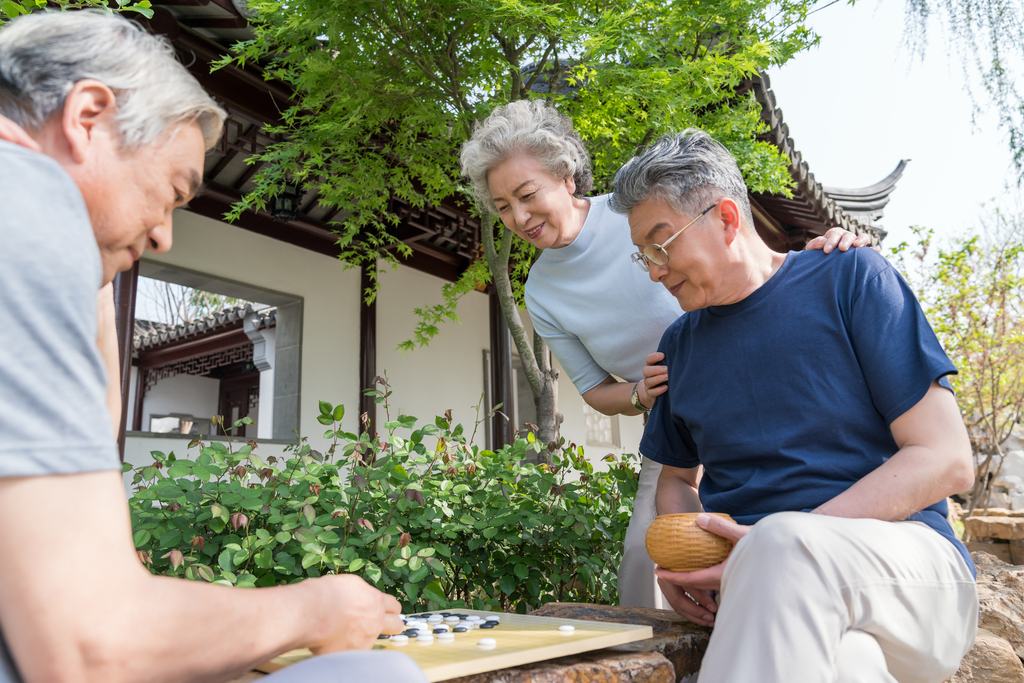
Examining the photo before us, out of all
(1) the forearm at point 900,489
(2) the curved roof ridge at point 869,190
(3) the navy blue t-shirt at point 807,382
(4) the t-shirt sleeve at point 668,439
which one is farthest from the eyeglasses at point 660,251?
(2) the curved roof ridge at point 869,190

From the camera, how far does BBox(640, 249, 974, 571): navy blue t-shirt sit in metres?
1.39

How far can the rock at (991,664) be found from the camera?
7.84ft

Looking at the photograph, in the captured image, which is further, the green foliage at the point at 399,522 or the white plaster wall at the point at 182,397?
the white plaster wall at the point at 182,397

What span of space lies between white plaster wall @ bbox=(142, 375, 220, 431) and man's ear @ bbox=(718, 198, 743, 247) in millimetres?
13125

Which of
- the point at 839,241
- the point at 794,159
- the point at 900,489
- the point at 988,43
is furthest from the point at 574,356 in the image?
the point at 794,159

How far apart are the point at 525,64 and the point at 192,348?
847 cm

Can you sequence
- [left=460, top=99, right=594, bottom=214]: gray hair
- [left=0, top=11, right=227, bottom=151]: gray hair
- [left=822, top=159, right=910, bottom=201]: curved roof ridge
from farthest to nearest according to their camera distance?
[left=822, top=159, right=910, bottom=201]: curved roof ridge < [left=460, top=99, right=594, bottom=214]: gray hair < [left=0, top=11, right=227, bottom=151]: gray hair

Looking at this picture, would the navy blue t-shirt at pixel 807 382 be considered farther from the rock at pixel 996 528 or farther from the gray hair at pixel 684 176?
the rock at pixel 996 528

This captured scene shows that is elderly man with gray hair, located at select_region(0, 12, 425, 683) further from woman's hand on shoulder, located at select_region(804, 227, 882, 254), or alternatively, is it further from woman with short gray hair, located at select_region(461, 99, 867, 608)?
woman with short gray hair, located at select_region(461, 99, 867, 608)

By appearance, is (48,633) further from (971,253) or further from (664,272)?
(971,253)

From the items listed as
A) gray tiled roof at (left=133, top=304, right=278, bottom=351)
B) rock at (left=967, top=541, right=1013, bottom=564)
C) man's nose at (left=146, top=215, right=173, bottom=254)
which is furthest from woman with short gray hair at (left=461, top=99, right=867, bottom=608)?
gray tiled roof at (left=133, top=304, right=278, bottom=351)

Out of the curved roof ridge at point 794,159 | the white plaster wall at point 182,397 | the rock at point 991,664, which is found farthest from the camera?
the white plaster wall at point 182,397

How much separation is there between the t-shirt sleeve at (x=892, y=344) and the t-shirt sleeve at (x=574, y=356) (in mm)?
967

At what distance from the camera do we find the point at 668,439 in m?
1.81
